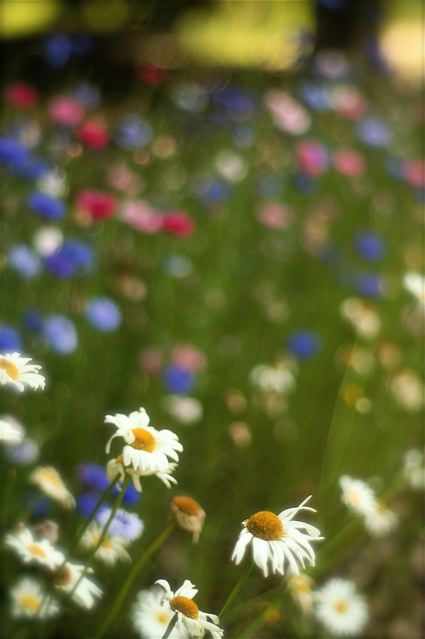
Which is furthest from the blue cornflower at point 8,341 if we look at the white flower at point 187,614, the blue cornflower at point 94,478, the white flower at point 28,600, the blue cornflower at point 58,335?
the white flower at point 187,614

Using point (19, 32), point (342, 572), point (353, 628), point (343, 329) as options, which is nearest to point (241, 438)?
point (342, 572)

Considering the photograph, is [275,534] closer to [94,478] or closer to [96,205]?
[94,478]

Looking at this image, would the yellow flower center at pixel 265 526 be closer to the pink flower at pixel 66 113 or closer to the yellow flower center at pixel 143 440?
the yellow flower center at pixel 143 440

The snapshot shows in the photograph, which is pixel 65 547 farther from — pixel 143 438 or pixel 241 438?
pixel 143 438

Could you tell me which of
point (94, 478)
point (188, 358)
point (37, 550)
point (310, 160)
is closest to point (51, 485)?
point (94, 478)

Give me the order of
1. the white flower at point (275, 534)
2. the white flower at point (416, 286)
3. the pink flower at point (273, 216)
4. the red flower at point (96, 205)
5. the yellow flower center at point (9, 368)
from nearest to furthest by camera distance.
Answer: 1. the white flower at point (275, 534)
2. the yellow flower center at point (9, 368)
3. the white flower at point (416, 286)
4. the red flower at point (96, 205)
5. the pink flower at point (273, 216)

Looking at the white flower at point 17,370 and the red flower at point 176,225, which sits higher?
the red flower at point 176,225

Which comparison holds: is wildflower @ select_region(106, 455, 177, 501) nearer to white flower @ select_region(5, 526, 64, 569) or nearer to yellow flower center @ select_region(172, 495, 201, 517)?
yellow flower center @ select_region(172, 495, 201, 517)

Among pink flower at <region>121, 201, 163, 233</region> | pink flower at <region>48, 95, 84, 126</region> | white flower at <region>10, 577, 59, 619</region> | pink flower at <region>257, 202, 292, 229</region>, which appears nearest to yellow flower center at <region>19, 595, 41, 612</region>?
white flower at <region>10, 577, 59, 619</region>
